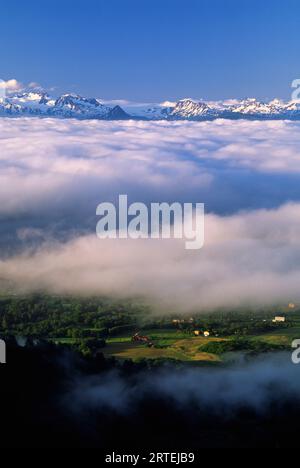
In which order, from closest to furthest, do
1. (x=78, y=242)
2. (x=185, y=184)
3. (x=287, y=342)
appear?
(x=287, y=342) < (x=78, y=242) < (x=185, y=184)

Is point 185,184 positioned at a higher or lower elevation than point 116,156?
lower

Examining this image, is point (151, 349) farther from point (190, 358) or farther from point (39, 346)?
point (39, 346)

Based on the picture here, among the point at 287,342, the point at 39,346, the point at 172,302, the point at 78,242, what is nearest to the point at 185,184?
the point at 78,242

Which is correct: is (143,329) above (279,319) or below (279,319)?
below

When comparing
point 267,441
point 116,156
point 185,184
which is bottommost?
point 267,441

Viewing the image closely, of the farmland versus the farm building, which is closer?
the farmland

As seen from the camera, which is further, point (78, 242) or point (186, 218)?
point (186, 218)

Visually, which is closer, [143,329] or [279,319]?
[143,329]

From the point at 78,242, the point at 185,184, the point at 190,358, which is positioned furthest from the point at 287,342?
the point at 185,184

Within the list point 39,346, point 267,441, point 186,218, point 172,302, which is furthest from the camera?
point 186,218

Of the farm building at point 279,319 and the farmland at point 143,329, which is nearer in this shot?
the farmland at point 143,329
